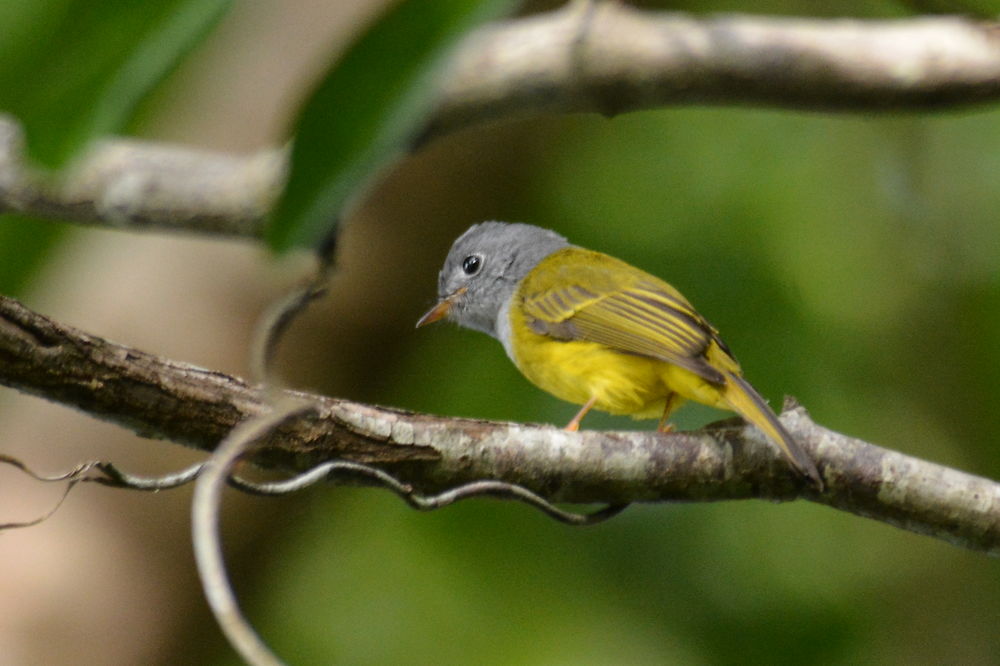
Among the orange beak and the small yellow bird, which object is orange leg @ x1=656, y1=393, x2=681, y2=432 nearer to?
the small yellow bird

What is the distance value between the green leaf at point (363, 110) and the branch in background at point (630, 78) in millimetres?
1579

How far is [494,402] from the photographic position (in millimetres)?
4688

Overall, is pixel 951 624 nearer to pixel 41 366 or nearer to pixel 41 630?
pixel 41 630

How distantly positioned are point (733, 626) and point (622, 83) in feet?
8.39

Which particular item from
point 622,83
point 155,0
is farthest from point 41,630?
point 155,0

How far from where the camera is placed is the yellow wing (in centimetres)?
256

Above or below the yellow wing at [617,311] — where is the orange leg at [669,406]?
below

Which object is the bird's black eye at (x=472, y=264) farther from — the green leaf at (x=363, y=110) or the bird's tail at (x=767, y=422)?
the green leaf at (x=363, y=110)

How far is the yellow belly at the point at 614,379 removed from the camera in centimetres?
263

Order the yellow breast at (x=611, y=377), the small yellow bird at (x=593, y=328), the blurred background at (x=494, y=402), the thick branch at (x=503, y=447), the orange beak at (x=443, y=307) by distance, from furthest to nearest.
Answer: the blurred background at (x=494, y=402) → the orange beak at (x=443, y=307) → the yellow breast at (x=611, y=377) → the small yellow bird at (x=593, y=328) → the thick branch at (x=503, y=447)

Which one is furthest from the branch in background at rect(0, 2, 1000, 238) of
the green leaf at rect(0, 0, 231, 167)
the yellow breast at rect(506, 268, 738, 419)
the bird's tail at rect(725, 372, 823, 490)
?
the green leaf at rect(0, 0, 231, 167)

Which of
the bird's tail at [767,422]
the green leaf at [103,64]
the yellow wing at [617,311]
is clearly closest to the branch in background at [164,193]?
the yellow wing at [617,311]

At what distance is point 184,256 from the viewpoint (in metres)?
4.86

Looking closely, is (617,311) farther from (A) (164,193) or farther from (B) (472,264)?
(A) (164,193)
